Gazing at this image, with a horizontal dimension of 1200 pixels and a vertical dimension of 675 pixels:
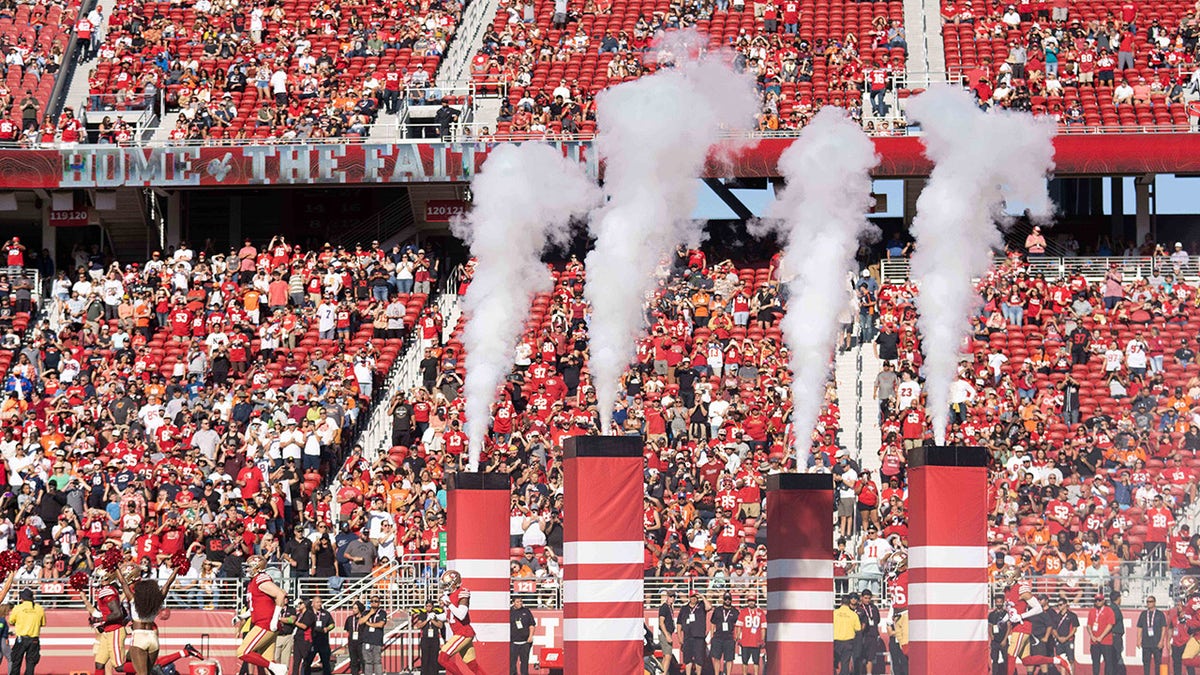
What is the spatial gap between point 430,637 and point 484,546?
7.70 ft

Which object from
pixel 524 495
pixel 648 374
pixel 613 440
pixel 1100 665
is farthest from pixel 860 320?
pixel 613 440

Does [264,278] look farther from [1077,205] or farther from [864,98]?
[1077,205]

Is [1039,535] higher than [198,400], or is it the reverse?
[198,400]

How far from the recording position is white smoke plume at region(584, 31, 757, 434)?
20.8 meters

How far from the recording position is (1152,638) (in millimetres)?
24734

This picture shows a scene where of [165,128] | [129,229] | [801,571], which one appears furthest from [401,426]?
[801,571]

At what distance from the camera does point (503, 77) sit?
41.4 meters

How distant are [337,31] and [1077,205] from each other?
592 inches

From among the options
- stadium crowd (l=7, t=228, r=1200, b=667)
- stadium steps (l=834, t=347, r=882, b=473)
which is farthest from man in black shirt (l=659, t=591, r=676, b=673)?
stadium steps (l=834, t=347, r=882, b=473)

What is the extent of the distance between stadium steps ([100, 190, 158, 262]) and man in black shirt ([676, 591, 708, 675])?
1872cm

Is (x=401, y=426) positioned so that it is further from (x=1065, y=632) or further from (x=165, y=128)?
(x=1065, y=632)

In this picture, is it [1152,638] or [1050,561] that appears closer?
[1152,638]

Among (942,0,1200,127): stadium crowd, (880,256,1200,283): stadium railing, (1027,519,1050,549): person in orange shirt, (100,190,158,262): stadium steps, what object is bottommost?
(1027,519,1050,549): person in orange shirt

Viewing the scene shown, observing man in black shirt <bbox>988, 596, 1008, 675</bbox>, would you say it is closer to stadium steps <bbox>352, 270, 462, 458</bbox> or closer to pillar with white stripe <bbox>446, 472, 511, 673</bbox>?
pillar with white stripe <bbox>446, 472, 511, 673</bbox>
